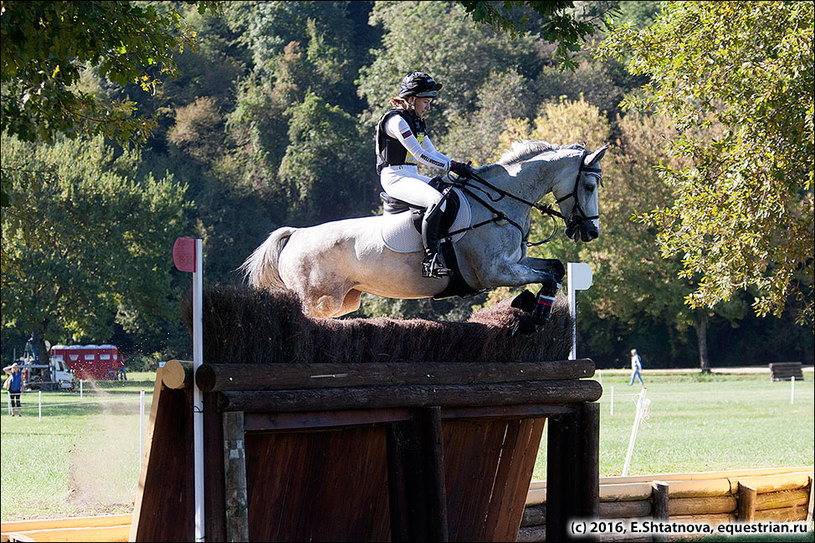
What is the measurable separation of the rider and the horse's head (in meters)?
0.79

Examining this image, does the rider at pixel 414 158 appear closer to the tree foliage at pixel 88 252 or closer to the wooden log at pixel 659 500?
the wooden log at pixel 659 500

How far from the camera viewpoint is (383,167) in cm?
729

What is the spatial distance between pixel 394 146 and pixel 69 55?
2.54 metres

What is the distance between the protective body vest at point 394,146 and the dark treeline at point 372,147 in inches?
1100

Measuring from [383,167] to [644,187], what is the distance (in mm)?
32471

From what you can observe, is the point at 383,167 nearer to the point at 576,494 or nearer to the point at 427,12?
the point at 576,494

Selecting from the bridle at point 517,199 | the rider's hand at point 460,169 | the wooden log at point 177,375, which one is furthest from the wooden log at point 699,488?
the wooden log at point 177,375

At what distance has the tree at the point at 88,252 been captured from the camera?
34875 mm

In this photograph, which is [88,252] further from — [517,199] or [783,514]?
[517,199]

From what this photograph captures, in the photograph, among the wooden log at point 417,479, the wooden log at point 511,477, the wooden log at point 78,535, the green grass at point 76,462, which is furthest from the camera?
the green grass at point 76,462

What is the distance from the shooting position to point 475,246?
707cm

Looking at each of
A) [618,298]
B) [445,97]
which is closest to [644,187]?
[618,298]

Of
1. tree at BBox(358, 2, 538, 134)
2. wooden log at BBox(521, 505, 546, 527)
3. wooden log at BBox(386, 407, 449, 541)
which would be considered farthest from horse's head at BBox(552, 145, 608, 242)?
tree at BBox(358, 2, 538, 134)

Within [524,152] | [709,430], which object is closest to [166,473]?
[524,152]
